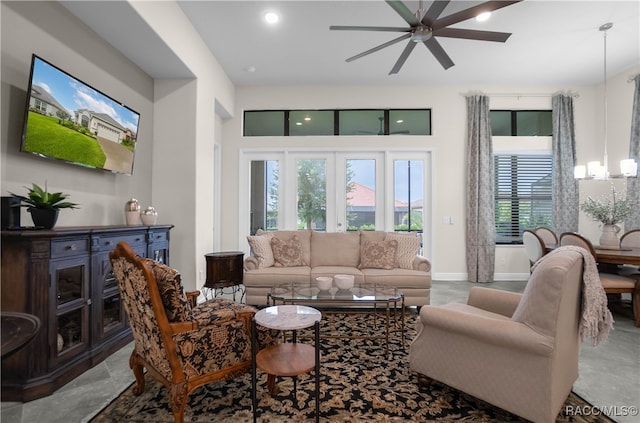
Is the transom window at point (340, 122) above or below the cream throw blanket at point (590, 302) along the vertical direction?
above

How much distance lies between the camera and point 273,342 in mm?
1986

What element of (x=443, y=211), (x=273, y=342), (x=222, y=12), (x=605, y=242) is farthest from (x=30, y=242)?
(x=605, y=242)

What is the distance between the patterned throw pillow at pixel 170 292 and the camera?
1550mm

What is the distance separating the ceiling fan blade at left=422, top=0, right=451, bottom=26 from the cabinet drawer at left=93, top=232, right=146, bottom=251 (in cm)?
325

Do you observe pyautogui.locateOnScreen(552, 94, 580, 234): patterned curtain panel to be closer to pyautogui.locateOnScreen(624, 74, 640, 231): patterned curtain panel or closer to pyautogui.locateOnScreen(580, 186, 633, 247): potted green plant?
pyautogui.locateOnScreen(624, 74, 640, 231): patterned curtain panel

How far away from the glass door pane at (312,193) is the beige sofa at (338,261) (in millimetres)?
1140

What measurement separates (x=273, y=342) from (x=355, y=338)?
3.15 feet

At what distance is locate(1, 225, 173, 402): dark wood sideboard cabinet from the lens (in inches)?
73.0

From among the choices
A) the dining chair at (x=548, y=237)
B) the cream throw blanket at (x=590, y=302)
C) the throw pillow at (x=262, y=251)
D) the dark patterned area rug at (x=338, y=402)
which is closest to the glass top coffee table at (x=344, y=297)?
the dark patterned area rug at (x=338, y=402)

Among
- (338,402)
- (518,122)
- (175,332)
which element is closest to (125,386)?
(175,332)

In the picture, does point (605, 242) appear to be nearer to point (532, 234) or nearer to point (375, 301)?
point (532, 234)

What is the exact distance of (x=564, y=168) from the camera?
17.0 ft

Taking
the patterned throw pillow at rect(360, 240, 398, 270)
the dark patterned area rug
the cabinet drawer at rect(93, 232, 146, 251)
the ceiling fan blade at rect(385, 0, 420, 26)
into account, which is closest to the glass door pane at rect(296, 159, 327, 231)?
the patterned throw pillow at rect(360, 240, 398, 270)

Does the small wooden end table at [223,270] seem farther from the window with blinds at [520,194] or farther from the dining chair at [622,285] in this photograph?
the window with blinds at [520,194]
